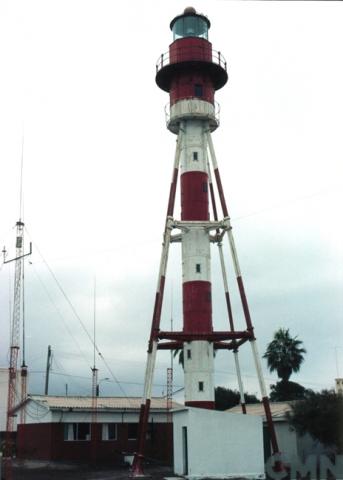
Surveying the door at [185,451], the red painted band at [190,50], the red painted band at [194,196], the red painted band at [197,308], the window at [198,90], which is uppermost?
the red painted band at [190,50]

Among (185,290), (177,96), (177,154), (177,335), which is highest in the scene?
(177,96)

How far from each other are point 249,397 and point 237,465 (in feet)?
182

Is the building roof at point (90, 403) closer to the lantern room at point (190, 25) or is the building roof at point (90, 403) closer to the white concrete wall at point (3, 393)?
the white concrete wall at point (3, 393)

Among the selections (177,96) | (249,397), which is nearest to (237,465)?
(177,96)

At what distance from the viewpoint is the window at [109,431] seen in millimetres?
46844

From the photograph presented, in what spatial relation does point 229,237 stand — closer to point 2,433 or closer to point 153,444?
point 153,444

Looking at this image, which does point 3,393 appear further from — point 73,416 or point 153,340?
point 153,340

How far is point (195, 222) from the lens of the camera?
137 ft

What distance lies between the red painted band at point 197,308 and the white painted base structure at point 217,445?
5746 millimetres

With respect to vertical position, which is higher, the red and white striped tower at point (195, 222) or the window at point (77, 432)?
the red and white striped tower at point (195, 222)

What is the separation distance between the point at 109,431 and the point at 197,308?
45.7 ft

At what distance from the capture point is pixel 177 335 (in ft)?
130

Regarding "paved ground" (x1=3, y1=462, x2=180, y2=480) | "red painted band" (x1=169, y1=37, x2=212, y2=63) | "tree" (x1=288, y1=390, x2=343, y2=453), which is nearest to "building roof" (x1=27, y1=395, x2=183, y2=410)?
"paved ground" (x1=3, y1=462, x2=180, y2=480)

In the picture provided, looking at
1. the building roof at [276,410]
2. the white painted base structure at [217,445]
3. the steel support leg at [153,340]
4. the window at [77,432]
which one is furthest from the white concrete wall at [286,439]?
the window at [77,432]
